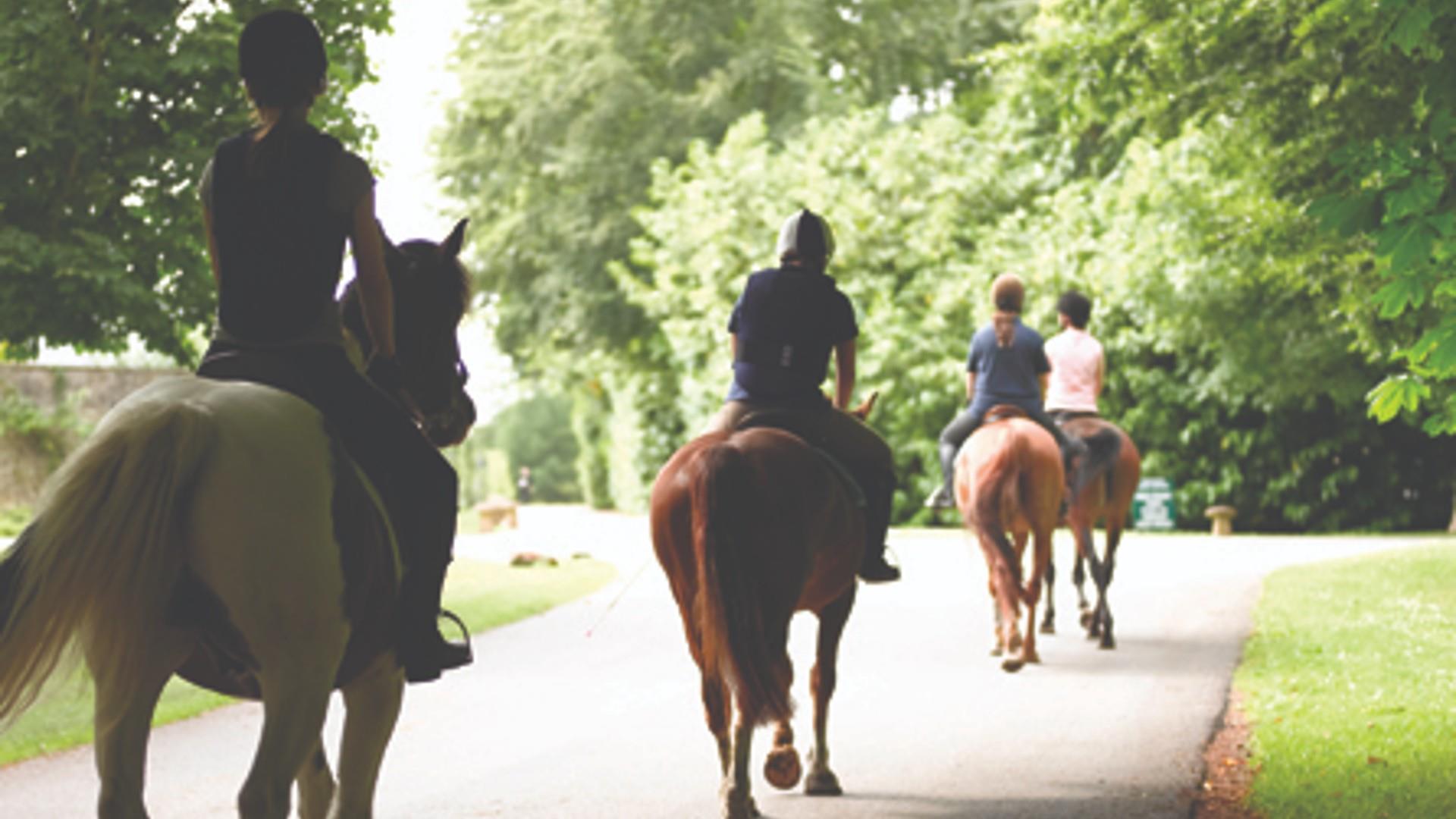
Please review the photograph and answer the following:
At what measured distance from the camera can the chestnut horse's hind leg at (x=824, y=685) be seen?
295 inches

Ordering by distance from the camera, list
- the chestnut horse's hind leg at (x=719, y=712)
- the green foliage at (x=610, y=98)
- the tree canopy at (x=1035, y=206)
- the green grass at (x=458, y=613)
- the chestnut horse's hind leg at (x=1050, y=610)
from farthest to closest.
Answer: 1. the green foliage at (x=610, y=98)
2. the chestnut horse's hind leg at (x=1050, y=610)
3. the tree canopy at (x=1035, y=206)
4. the green grass at (x=458, y=613)
5. the chestnut horse's hind leg at (x=719, y=712)

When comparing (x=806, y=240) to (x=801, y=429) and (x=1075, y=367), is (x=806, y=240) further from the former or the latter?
(x=1075, y=367)

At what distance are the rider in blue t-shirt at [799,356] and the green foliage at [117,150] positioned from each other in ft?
21.9

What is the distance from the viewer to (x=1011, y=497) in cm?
1172

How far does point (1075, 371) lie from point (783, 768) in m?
7.02

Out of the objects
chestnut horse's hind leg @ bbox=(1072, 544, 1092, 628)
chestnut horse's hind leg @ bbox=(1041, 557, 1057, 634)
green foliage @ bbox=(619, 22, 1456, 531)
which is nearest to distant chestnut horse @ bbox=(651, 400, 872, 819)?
chestnut horse's hind leg @ bbox=(1072, 544, 1092, 628)

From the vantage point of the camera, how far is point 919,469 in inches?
1296

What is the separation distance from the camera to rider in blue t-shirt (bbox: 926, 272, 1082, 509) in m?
11.9

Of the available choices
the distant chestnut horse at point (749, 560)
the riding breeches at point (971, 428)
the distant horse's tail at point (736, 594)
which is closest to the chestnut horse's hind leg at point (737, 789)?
the distant chestnut horse at point (749, 560)

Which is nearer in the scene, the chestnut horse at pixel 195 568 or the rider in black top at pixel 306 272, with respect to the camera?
the chestnut horse at pixel 195 568

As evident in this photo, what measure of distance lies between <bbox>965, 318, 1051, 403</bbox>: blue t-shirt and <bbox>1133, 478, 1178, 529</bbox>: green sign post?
17.6 meters

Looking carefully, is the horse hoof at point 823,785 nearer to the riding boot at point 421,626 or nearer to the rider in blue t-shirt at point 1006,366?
the riding boot at point 421,626

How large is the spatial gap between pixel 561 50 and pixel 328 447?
121 ft

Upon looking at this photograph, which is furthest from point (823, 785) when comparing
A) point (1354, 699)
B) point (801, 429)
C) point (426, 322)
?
point (1354, 699)
